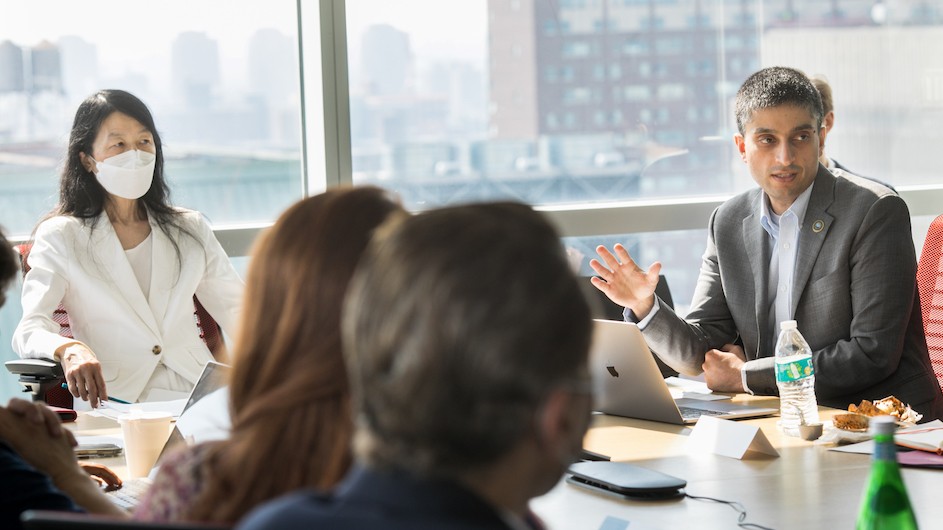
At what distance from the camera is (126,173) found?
350 centimetres

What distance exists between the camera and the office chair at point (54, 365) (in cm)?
289

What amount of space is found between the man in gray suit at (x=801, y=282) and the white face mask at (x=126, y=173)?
158 cm

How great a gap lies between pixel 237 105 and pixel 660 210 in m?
1.83

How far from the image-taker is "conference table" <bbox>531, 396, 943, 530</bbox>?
163 centimetres

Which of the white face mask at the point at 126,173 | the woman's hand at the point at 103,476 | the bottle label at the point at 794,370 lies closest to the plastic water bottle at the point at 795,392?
the bottle label at the point at 794,370

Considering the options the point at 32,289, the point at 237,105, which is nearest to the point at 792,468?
the point at 32,289

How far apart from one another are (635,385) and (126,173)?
193 centimetres

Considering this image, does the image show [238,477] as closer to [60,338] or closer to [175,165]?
[60,338]

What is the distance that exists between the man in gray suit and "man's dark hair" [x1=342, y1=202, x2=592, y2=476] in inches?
79.4

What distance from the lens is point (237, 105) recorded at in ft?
14.5

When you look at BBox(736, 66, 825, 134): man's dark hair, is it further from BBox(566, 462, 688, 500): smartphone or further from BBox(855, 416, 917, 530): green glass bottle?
BBox(855, 416, 917, 530): green glass bottle

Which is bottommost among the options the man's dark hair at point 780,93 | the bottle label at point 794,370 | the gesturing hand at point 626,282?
the bottle label at point 794,370

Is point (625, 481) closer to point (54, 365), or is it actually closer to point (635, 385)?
point (635, 385)

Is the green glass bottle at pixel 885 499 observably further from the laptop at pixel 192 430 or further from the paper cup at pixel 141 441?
the paper cup at pixel 141 441
